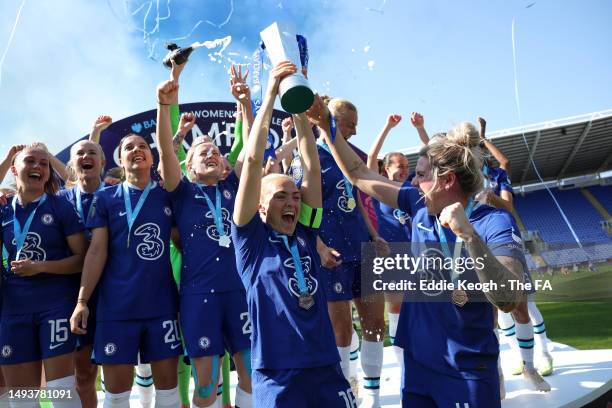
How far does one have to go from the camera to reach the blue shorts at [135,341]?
3.07 metres

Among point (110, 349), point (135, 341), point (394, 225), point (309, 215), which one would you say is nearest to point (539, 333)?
point (394, 225)

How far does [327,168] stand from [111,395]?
2.33m

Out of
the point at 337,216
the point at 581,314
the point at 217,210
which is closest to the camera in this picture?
the point at 217,210

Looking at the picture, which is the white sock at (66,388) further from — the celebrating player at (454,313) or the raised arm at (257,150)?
the celebrating player at (454,313)

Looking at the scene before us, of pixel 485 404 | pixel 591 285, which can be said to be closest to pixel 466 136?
pixel 485 404

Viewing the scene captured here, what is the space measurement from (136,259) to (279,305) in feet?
4.65

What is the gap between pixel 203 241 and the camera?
329 cm

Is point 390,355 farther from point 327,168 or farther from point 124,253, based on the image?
point 124,253

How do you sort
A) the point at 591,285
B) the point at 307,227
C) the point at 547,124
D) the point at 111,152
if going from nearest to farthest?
the point at 307,227, the point at 111,152, the point at 591,285, the point at 547,124

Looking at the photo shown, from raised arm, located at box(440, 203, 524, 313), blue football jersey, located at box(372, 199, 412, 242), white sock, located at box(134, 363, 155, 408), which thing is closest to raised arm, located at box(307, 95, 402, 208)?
raised arm, located at box(440, 203, 524, 313)

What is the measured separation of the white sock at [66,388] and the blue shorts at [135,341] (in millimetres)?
228

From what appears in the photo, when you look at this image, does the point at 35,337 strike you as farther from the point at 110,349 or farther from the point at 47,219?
the point at 47,219

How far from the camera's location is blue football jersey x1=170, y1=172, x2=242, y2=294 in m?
3.22

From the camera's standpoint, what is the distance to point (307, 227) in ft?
8.39
